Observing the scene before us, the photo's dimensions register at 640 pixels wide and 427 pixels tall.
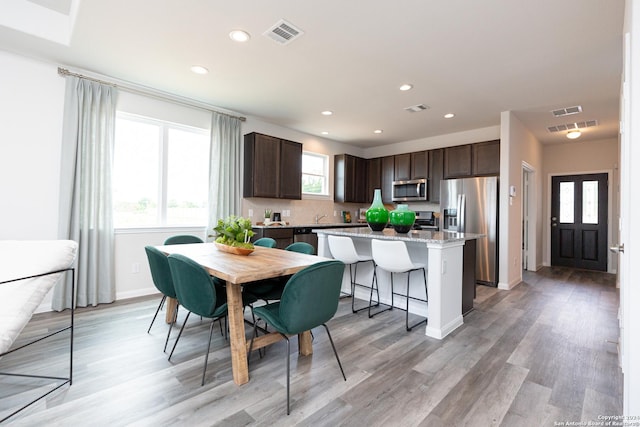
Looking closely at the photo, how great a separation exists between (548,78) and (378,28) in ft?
7.44

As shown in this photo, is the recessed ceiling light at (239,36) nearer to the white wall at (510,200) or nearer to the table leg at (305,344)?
the table leg at (305,344)

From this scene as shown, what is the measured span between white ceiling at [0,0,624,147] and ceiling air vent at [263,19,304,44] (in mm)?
61

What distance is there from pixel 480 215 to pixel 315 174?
313 cm

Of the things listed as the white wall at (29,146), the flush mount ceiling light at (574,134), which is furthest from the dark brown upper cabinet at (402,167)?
the white wall at (29,146)

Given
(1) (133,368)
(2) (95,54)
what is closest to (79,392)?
(1) (133,368)

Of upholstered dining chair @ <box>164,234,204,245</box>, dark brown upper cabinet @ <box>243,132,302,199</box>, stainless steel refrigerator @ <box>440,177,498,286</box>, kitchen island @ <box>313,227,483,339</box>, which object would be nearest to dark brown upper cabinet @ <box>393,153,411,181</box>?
stainless steel refrigerator @ <box>440,177,498,286</box>

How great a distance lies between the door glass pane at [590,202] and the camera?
19.7 feet

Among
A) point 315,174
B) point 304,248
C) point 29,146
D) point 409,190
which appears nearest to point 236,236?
point 304,248

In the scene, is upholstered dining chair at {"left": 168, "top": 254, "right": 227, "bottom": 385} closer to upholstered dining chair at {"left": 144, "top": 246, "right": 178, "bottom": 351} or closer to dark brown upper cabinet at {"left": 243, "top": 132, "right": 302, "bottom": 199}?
upholstered dining chair at {"left": 144, "top": 246, "right": 178, "bottom": 351}

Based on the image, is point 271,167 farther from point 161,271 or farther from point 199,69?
point 161,271

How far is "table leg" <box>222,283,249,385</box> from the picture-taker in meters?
1.93

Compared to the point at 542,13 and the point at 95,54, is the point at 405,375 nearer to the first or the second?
the point at 542,13

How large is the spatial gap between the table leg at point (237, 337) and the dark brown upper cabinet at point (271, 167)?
2.91 meters

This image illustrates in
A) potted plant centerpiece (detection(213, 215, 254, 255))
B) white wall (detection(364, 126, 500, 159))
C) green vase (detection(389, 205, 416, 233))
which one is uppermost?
white wall (detection(364, 126, 500, 159))
